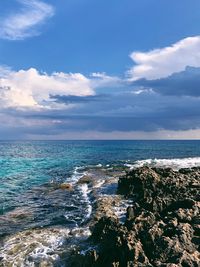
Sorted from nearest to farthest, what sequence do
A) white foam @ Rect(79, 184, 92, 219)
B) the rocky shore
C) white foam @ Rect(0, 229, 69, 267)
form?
the rocky shore < white foam @ Rect(0, 229, 69, 267) < white foam @ Rect(79, 184, 92, 219)

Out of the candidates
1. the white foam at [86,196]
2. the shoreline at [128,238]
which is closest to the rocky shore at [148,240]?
the shoreline at [128,238]

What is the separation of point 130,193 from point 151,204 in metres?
9.83

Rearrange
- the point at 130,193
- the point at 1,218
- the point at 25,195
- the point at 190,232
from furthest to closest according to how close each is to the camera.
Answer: the point at 25,195 → the point at 130,193 → the point at 1,218 → the point at 190,232

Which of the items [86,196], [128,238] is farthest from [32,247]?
[86,196]

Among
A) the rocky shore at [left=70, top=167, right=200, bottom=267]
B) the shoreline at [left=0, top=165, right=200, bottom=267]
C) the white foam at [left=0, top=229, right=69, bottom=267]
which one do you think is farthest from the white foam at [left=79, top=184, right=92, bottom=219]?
the rocky shore at [left=70, top=167, right=200, bottom=267]

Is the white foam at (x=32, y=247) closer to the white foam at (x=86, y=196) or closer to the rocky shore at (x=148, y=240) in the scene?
the rocky shore at (x=148, y=240)

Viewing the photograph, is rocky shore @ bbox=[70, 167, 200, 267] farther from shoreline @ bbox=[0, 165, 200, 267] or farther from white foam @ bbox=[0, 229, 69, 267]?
white foam @ bbox=[0, 229, 69, 267]

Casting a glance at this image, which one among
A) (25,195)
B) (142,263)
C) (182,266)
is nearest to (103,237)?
(142,263)

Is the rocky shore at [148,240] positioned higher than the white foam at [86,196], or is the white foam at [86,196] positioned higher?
the rocky shore at [148,240]

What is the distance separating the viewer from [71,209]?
112 ft

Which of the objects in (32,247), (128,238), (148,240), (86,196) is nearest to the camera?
(128,238)

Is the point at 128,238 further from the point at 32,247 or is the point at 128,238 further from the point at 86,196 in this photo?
the point at 86,196

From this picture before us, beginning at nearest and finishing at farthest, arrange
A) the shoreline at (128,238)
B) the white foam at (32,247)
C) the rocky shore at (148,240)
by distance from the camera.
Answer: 1. the rocky shore at (148,240)
2. the shoreline at (128,238)
3. the white foam at (32,247)

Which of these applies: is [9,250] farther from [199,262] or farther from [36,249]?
[199,262]
